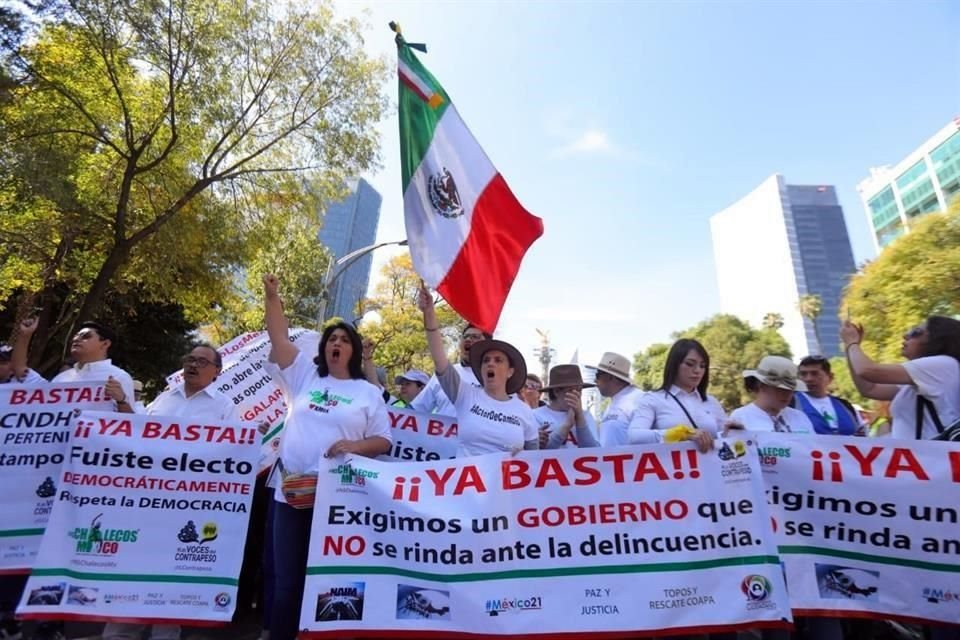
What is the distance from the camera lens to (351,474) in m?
3.30

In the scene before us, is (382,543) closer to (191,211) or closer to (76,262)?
(191,211)

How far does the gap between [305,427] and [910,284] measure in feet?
73.9

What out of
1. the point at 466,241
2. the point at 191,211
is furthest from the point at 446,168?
the point at 191,211

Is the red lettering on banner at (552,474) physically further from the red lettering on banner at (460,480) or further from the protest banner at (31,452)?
the protest banner at (31,452)

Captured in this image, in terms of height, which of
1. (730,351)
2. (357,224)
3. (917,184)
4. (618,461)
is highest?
(917,184)

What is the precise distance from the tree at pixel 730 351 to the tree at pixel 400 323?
61.1 ft

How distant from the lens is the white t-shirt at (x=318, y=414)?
10.9ft

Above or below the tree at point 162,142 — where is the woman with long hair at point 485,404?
below

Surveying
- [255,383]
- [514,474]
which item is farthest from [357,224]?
[514,474]

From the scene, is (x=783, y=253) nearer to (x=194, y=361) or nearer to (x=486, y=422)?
(x=486, y=422)

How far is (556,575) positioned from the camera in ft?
10.3

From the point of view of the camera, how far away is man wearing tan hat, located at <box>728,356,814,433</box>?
405cm

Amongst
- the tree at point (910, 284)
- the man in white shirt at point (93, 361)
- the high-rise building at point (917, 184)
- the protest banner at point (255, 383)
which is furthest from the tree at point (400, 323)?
the high-rise building at point (917, 184)

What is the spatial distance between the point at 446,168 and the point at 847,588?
3.93m
